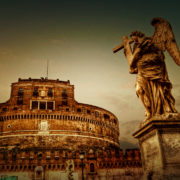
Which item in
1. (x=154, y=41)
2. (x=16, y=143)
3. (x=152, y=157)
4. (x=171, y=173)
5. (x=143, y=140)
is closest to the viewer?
(x=171, y=173)

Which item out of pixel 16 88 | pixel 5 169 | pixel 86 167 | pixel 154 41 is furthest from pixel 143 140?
pixel 16 88

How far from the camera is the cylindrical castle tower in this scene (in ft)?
99.7

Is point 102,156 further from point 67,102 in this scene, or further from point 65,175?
point 67,102

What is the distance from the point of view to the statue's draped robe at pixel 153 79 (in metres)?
3.29

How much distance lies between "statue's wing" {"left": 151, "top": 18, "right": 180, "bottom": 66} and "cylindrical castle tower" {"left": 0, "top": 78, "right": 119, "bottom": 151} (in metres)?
28.2

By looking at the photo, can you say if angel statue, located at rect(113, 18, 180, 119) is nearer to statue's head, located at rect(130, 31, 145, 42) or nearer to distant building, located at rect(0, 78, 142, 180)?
statue's head, located at rect(130, 31, 145, 42)

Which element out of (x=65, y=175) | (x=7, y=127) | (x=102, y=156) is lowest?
(x=65, y=175)

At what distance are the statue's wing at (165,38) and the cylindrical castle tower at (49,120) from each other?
28.2 meters

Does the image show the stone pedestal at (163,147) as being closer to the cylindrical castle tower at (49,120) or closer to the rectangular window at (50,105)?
the cylindrical castle tower at (49,120)

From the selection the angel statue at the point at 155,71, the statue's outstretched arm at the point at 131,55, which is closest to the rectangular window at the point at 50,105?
the statue's outstretched arm at the point at 131,55

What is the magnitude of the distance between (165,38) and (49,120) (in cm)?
2930

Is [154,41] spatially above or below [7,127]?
below

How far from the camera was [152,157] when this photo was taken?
3033 millimetres

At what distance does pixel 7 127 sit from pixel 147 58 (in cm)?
3134
